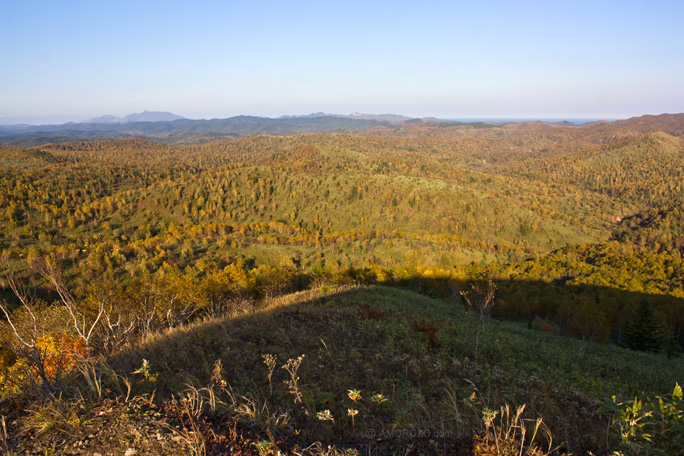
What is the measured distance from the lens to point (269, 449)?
13.8 ft

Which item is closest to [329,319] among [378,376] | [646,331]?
[378,376]

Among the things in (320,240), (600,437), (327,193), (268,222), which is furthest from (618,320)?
(327,193)

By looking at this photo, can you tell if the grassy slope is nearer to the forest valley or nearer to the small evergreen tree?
the forest valley

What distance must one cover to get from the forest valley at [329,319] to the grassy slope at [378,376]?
0.07 m

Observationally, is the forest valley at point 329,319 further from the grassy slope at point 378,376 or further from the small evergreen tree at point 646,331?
the small evergreen tree at point 646,331

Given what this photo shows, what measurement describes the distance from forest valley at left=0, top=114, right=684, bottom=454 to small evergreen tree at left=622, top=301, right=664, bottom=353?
0.23 metres

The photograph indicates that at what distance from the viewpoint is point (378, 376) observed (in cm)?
835

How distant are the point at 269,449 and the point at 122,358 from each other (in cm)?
693

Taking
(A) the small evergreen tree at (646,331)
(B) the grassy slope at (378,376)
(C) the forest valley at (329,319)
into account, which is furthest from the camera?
(A) the small evergreen tree at (646,331)

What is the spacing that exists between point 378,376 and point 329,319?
6.74 metres

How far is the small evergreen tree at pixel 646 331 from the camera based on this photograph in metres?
36.4

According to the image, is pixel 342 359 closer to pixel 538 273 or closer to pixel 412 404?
pixel 412 404

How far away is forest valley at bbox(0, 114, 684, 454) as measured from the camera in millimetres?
5129

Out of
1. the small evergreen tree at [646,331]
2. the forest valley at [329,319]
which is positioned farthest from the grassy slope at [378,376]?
the small evergreen tree at [646,331]
